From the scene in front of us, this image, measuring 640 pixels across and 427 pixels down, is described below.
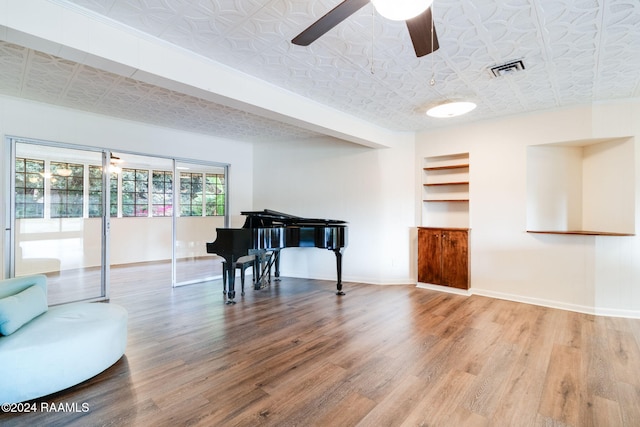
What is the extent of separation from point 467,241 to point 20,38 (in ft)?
16.5

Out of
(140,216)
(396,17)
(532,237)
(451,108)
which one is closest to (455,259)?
(532,237)

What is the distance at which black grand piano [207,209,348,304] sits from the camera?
3.93 meters

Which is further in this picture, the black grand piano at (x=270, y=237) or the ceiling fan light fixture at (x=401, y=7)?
the black grand piano at (x=270, y=237)

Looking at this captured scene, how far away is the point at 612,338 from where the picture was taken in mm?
2883

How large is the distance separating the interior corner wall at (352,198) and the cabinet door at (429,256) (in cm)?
26

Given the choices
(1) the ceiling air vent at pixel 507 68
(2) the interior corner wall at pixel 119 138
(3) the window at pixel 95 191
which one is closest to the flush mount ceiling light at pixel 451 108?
(1) the ceiling air vent at pixel 507 68

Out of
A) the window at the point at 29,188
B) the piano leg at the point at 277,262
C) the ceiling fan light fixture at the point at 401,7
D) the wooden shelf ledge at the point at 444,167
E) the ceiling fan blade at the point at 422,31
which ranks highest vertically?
the ceiling fan blade at the point at 422,31

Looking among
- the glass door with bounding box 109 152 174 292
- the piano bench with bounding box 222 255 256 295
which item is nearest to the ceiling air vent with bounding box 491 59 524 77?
the piano bench with bounding box 222 255 256 295

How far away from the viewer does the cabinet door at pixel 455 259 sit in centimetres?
436

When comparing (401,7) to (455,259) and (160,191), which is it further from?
(160,191)

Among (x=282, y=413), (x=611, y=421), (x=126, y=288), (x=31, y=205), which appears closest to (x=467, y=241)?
(x=611, y=421)

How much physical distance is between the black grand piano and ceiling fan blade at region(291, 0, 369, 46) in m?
2.64

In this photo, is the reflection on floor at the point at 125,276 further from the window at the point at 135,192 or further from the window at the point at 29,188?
the window at the point at 135,192

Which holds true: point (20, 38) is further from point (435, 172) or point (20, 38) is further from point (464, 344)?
point (435, 172)
